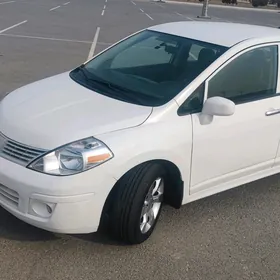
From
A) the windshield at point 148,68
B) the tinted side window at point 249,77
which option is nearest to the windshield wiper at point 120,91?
the windshield at point 148,68

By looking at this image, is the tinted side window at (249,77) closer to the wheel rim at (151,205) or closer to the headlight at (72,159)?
the wheel rim at (151,205)

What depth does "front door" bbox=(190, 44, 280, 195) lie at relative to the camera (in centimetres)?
372

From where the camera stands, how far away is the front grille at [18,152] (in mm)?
3127

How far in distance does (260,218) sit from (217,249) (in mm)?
746

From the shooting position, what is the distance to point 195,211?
416cm

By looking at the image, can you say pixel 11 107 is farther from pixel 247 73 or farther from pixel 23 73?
pixel 23 73

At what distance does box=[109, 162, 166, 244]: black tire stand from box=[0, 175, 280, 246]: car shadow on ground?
0.19 meters

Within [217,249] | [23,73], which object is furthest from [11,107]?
[23,73]

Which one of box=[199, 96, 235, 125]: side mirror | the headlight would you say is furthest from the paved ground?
box=[199, 96, 235, 125]: side mirror

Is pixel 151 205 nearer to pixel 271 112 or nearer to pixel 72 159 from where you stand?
pixel 72 159

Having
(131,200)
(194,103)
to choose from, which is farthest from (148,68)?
(131,200)

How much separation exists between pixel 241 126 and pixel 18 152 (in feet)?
5.95

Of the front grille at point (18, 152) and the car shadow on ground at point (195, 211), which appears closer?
the front grille at point (18, 152)

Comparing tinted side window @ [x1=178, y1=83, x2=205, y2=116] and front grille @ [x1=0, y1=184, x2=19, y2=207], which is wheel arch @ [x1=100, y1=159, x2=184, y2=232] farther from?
front grille @ [x1=0, y1=184, x2=19, y2=207]
